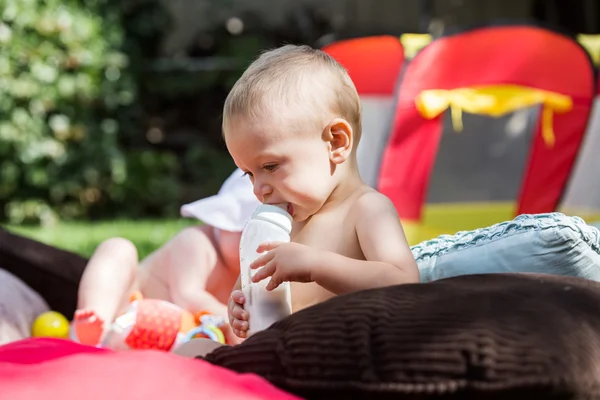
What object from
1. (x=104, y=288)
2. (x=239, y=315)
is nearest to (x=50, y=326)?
(x=104, y=288)

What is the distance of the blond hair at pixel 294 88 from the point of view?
1330 mm

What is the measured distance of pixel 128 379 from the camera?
1.00 meters

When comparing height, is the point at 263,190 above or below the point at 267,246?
above

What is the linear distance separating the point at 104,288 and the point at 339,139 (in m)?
0.90

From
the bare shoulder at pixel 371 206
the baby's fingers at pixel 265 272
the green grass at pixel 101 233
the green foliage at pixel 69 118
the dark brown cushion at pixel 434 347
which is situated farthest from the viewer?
the green foliage at pixel 69 118

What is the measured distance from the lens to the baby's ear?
1.37 m

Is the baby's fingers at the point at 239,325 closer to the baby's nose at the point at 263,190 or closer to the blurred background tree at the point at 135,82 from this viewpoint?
the baby's nose at the point at 263,190

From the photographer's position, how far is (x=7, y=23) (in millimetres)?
5152

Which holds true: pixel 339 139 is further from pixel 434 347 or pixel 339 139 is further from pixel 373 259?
pixel 434 347

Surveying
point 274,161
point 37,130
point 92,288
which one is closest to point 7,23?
point 37,130

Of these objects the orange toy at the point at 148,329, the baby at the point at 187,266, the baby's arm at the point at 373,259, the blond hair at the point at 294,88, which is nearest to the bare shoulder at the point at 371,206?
A: the baby's arm at the point at 373,259

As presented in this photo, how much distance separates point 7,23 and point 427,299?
4660 millimetres

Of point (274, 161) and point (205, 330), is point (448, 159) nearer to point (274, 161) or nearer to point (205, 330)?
point (205, 330)

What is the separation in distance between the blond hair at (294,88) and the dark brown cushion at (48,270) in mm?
1062
